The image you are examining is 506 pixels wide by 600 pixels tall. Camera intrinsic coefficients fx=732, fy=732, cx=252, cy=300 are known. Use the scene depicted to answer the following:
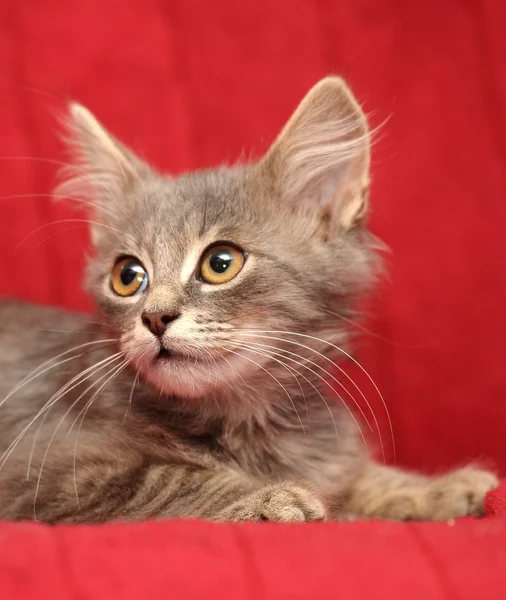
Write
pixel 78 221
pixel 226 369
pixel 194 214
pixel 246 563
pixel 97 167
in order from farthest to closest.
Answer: pixel 78 221 < pixel 97 167 < pixel 194 214 < pixel 226 369 < pixel 246 563

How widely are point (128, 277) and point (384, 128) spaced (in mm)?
840

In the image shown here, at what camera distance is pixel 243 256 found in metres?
1.32

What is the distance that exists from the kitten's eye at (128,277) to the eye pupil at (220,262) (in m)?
0.15

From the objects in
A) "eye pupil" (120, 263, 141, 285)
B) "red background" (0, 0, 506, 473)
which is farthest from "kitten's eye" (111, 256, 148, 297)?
"red background" (0, 0, 506, 473)

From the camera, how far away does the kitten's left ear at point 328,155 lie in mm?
1365

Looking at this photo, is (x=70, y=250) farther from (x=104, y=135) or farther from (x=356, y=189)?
(x=356, y=189)

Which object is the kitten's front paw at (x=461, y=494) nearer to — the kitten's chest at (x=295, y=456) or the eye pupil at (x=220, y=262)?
the kitten's chest at (x=295, y=456)

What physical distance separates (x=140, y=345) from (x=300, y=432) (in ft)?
1.26

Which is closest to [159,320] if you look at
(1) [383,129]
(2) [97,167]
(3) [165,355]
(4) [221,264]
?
(3) [165,355]

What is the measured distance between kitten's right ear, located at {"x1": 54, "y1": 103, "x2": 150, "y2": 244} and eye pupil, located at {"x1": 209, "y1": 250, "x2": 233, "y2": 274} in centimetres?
39

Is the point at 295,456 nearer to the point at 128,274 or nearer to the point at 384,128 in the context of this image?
the point at 128,274

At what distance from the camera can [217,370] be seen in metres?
1.21

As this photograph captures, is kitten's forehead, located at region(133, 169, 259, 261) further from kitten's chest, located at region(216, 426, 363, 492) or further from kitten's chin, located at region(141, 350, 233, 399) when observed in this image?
kitten's chest, located at region(216, 426, 363, 492)

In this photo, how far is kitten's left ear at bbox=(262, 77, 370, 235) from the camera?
137cm
